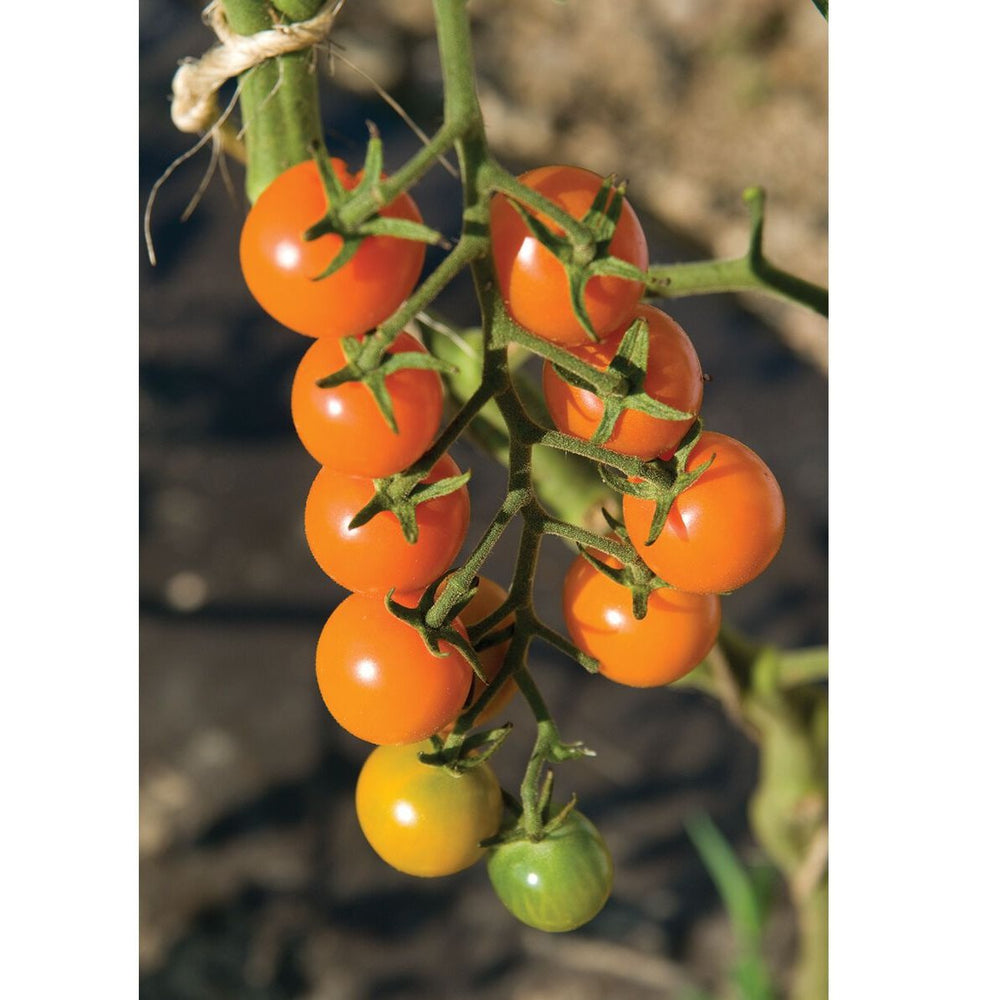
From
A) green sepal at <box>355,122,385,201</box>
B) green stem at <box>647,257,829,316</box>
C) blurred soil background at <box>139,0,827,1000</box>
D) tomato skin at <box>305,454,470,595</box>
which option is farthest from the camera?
blurred soil background at <box>139,0,827,1000</box>

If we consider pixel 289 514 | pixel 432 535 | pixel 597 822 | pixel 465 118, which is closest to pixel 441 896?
pixel 597 822

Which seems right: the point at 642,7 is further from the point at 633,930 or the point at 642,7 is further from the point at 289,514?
the point at 633,930

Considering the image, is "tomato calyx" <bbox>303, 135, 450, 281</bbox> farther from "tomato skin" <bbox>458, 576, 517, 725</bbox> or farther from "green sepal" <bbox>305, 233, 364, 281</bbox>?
"tomato skin" <bbox>458, 576, 517, 725</bbox>

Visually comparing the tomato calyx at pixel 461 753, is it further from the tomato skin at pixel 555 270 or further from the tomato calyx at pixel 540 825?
the tomato skin at pixel 555 270

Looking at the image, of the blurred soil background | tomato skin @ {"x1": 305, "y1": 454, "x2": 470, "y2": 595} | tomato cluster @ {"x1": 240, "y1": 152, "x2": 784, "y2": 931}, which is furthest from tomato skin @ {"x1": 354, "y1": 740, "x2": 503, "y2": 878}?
the blurred soil background

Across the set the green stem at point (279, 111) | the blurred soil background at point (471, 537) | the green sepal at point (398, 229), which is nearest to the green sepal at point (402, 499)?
the green sepal at point (398, 229)

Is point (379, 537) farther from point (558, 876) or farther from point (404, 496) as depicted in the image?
point (558, 876)
